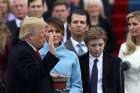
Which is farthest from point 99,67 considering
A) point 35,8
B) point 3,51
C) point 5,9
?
point 5,9

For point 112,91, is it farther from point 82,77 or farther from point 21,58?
point 21,58

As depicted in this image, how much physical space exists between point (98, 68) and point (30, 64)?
1164 millimetres

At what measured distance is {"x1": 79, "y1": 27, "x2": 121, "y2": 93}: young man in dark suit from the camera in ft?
28.8

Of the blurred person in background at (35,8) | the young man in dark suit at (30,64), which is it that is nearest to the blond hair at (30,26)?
the young man in dark suit at (30,64)

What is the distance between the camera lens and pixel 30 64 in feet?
26.3

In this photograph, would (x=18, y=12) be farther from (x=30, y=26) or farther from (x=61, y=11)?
(x=30, y=26)

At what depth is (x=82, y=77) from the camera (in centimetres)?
888

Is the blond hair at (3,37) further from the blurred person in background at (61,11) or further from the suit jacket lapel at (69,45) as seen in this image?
the blurred person in background at (61,11)

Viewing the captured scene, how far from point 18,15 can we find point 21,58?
12.6ft

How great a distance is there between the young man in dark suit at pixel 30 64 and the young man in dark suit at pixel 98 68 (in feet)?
2.60

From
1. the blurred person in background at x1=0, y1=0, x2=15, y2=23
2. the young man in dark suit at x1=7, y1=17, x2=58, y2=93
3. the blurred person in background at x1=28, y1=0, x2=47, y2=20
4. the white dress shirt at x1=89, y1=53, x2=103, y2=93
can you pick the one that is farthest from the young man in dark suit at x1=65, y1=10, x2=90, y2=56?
the blurred person in background at x1=0, y1=0, x2=15, y2=23

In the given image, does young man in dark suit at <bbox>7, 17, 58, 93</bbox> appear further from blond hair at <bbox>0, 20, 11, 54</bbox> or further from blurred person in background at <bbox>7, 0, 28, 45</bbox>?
blurred person in background at <bbox>7, 0, 28, 45</bbox>

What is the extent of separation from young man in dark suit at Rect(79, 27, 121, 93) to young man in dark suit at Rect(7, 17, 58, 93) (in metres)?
0.79

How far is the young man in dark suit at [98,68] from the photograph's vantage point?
8781 mm
